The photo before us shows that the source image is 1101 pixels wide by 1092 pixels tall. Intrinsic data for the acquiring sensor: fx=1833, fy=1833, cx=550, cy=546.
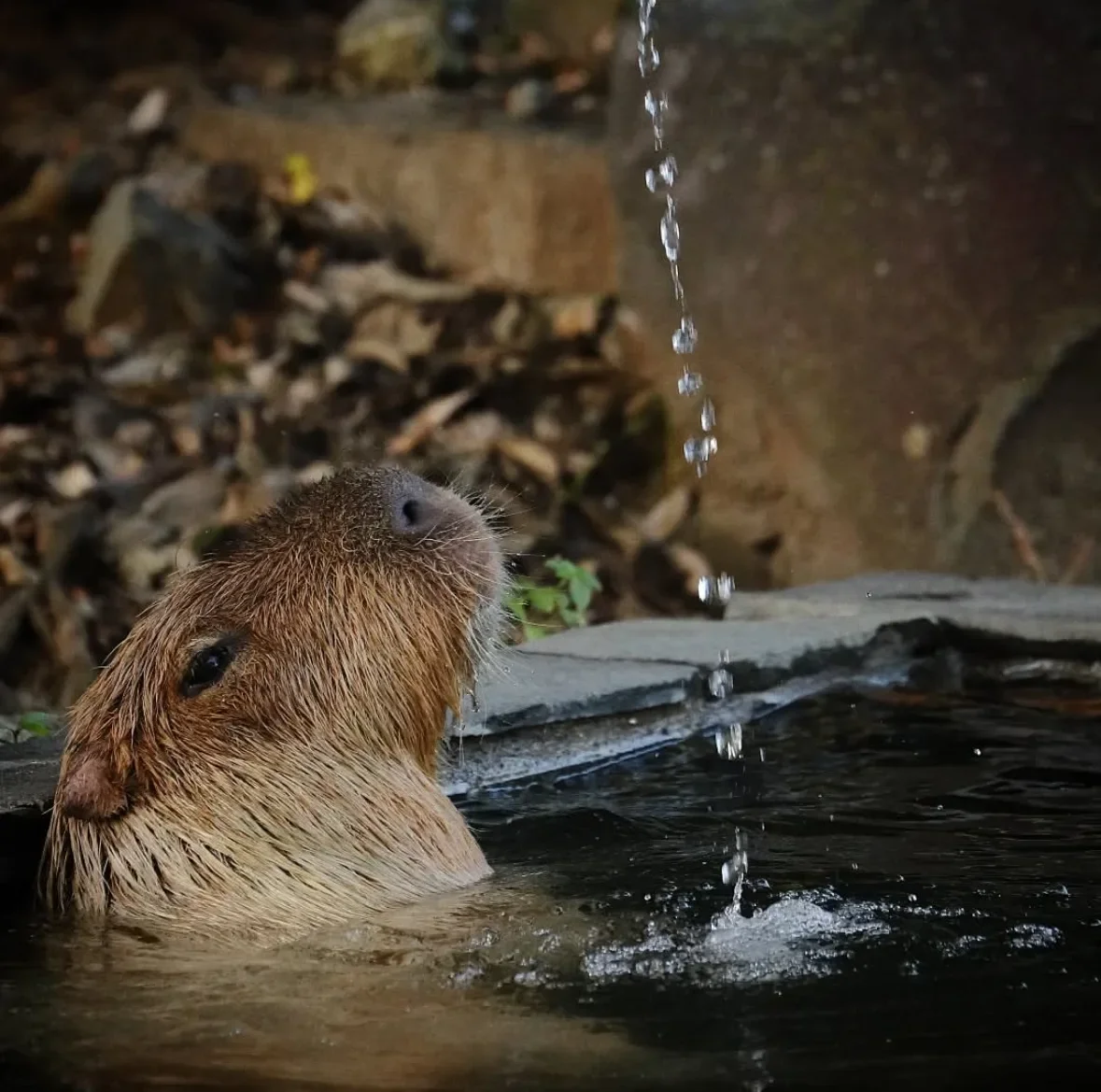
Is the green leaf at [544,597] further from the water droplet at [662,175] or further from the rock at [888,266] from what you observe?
the water droplet at [662,175]

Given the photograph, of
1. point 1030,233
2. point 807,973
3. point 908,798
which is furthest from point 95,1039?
point 1030,233

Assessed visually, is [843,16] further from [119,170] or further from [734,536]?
[119,170]

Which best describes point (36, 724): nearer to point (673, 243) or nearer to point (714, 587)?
point (714, 587)

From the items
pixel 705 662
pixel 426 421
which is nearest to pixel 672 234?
pixel 426 421

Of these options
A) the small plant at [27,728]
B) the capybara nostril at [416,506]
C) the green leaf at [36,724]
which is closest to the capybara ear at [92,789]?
the capybara nostril at [416,506]

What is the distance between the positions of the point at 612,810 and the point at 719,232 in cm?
353

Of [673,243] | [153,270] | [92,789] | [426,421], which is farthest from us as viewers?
[153,270]

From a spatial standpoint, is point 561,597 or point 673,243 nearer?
point 561,597

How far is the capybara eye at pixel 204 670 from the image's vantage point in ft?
10.2

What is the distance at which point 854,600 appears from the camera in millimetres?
5324

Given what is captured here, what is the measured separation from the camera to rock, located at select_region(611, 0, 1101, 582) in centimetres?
620

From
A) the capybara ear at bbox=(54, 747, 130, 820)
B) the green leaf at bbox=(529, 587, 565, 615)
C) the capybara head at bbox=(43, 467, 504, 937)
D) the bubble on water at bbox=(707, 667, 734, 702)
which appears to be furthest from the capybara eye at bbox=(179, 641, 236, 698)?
the green leaf at bbox=(529, 587, 565, 615)

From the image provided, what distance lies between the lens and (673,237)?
6855 mm

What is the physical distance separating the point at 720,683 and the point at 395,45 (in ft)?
20.9
